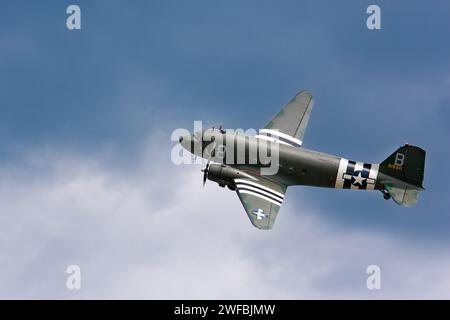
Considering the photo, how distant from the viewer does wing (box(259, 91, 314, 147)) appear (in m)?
65.9

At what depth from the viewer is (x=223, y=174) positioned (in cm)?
6047

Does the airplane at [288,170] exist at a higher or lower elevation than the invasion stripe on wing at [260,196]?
higher

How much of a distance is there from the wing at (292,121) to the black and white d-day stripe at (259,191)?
6.30m

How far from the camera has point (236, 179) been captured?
60.9 metres

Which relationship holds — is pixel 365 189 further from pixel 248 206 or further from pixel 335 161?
pixel 248 206

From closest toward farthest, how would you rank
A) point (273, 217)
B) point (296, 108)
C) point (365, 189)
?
point (273, 217) < point (365, 189) < point (296, 108)

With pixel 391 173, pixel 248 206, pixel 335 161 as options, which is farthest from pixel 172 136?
pixel 391 173

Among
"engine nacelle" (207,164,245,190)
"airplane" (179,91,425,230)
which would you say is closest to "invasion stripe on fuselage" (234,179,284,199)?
"airplane" (179,91,425,230)

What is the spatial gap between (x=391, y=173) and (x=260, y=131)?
12.1 m

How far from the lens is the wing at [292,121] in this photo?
6594 centimetres

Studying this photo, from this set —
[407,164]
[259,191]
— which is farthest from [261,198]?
[407,164]

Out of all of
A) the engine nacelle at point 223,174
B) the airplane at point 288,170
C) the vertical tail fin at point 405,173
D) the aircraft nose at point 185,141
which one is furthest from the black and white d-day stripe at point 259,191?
the vertical tail fin at point 405,173

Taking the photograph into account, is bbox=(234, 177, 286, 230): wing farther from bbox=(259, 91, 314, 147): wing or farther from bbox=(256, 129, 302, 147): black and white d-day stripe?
bbox=(259, 91, 314, 147): wing

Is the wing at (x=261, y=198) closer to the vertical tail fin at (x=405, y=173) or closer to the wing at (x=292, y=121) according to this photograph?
the wing at (x=292, y=121)
